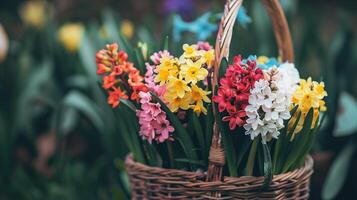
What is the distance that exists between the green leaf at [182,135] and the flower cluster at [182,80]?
0.02m

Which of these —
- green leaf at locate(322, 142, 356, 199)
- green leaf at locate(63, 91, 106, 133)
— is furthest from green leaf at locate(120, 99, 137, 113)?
green leaf at locate(63, 91, 106, 133)

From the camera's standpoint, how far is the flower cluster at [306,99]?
1284 millimetres

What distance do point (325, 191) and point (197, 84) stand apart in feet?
2.35

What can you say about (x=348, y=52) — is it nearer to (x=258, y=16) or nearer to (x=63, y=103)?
(x=258, y=16)

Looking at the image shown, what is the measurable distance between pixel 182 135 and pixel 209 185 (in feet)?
0.40

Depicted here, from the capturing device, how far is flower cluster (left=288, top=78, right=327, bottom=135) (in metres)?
1.28

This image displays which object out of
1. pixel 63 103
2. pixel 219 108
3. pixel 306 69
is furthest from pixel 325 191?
pixel 63 103

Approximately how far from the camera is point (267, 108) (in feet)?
3.95

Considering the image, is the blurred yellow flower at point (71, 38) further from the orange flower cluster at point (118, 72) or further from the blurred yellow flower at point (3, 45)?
the orange flower cluster at point (118, 72)

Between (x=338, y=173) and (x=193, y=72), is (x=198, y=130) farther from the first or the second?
(x=338, y=173)

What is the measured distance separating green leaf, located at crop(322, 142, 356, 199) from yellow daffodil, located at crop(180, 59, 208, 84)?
2.53ft

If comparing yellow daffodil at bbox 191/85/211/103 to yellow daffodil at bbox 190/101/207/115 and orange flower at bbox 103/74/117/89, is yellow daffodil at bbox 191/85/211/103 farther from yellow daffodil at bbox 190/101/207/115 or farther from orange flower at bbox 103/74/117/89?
orange flower at bbox 103/74/117/89

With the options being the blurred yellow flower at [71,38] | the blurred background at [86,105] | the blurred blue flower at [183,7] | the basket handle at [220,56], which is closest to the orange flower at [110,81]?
the basket handle at [220,56]

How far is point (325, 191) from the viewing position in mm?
1846
